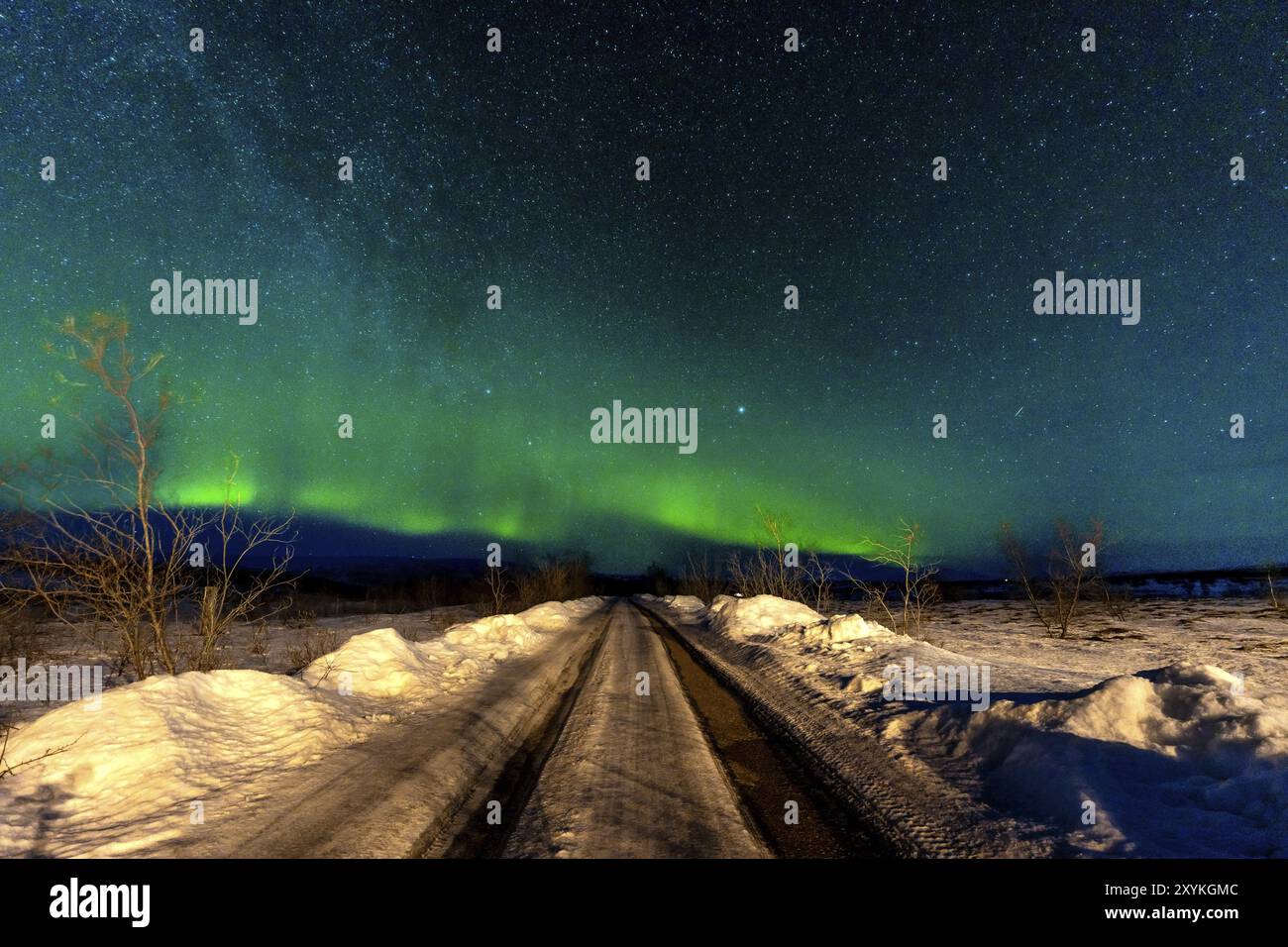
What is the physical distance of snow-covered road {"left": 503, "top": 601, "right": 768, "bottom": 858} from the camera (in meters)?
4.10

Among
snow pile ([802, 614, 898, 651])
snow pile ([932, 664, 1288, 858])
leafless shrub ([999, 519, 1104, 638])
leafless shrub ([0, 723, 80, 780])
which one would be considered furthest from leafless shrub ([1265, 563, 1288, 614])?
leafless shrub ([0, 723, 80, 780])

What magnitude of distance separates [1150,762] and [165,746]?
10536 millimetres

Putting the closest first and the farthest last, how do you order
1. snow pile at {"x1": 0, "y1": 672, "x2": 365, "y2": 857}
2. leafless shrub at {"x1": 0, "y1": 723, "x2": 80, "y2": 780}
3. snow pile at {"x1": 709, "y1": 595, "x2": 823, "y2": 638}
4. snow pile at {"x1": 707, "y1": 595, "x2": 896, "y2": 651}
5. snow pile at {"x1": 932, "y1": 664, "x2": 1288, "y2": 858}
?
snow pile at {"x1": 932, "y1": 664, "x2": 1288, "y2": 858} < snow pile at {"x1": 0, "y1": 672, "x2": 365, "y2": 857} < leafless shrub at {"x1": 0, "y1": 723, "x2": 80, "y2": 780} < snow pile at {"x1": 707, "y1": 595, "x2": 896, "y2": 651} < snow pile at {"x1": 709, "y1": 595, "x2": 823, "y2": 638}

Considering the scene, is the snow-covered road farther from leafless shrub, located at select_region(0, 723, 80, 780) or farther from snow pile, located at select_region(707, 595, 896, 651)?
snow pile, located at select_region(707, 595, 896, 651)

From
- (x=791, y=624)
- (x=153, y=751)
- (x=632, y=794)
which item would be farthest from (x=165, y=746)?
(x=791, y=624)

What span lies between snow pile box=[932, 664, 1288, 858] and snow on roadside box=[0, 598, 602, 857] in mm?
7759

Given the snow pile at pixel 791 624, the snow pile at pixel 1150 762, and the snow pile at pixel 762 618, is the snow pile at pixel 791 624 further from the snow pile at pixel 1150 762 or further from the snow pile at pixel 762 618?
the snow pile at pixel 1150 762

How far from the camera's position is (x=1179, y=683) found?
6.04 m

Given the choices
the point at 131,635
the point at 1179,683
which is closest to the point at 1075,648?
the point at 1179,683

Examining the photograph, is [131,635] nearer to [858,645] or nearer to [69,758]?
[69,758]

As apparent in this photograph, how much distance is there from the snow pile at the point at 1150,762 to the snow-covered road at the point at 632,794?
9.19ft

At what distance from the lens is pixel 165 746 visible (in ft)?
19.2
